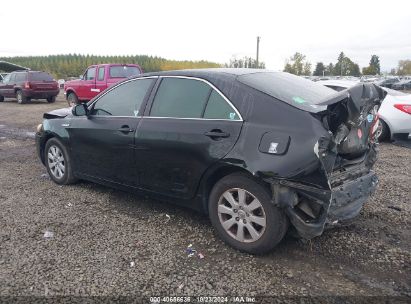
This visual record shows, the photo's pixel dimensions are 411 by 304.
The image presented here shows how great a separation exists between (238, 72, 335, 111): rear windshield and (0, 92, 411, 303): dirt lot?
137 cm

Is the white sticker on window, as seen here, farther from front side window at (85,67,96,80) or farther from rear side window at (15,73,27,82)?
rear side window at (15,73,27,82)

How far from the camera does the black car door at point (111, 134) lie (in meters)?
4.52

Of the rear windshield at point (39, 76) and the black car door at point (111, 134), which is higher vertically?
the rear windshield at point (39, 76)

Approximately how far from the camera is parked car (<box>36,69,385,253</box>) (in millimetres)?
3279

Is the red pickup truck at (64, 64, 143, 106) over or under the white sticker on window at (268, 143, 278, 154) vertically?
over

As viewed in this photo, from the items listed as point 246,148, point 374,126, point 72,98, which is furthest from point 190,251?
point 72,98

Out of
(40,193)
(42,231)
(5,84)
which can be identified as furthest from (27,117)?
(42,231)

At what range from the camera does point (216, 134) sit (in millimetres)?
3695

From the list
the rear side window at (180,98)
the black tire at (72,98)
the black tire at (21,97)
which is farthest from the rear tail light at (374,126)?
the black tire at (21,97)

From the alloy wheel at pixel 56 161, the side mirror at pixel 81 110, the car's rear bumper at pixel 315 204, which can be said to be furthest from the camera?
the alloy wheel at pixel 56 161

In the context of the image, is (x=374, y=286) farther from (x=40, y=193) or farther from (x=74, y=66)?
(x=74, y=66)

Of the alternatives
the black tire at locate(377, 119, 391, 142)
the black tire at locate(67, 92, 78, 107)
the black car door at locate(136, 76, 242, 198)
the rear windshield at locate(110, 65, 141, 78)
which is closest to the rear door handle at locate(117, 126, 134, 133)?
the black car door at locate(136, 76, 242, 198)

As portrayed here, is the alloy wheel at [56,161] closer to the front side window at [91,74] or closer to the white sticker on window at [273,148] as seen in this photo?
the white sticker on window at [273,148]

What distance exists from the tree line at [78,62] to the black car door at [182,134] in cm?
7558
